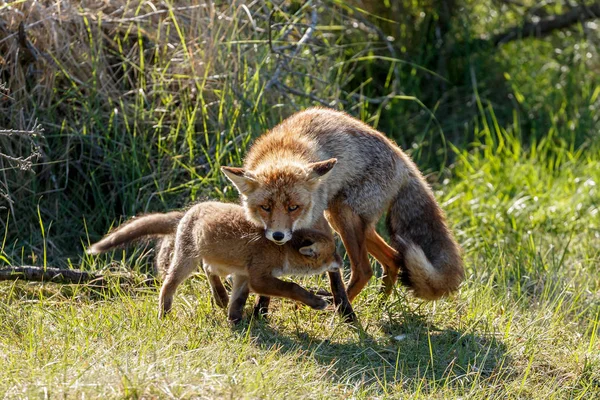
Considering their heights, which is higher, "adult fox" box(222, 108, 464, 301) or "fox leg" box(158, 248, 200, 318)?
"adult fox" box(222, 108, 464, 301)

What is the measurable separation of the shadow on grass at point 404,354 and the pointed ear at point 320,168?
97 cm

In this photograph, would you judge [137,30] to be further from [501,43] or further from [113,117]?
[501,43]

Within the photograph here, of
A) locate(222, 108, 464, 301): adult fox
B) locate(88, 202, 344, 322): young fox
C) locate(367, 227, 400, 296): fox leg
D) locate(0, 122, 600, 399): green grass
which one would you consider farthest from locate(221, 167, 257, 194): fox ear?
locate(367, 227, 400, 296): fox leg

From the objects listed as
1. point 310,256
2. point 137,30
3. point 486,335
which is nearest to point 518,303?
point 486,335

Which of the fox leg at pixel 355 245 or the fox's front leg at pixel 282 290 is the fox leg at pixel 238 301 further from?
the fox leg at pixel 355 245

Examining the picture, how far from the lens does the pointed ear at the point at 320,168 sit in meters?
5.42

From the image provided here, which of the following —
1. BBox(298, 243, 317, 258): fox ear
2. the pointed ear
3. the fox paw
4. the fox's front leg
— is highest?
the pointed ear

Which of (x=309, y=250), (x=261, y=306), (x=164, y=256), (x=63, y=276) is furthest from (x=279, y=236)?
(x=63, y=276)

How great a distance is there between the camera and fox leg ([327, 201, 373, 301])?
580 cm

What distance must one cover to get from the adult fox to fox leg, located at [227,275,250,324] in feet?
1.28

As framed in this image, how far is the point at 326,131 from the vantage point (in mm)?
6051

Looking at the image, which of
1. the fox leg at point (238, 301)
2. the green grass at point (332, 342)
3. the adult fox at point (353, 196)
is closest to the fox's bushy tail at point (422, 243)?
the adult fox at point (353, 196)

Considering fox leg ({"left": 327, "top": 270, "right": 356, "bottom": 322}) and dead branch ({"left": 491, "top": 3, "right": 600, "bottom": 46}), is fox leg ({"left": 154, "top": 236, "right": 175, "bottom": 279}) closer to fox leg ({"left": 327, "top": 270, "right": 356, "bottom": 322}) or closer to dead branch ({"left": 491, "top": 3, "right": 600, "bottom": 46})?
fox leg ({"left": 327, "top": 270, "right": 356, "bottom": 322})

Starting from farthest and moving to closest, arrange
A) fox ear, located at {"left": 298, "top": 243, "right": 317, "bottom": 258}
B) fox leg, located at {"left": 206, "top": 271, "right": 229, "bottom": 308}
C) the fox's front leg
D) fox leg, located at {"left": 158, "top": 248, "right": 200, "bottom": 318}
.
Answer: fox leg, located at {"left": 206, "top": 271, "right": 229, "bottom": 308} < fox leg, located at {"left": 158, "top": 248, "right": 200, "bottom": 318} < fox ear, located at {"left": 298, "top": 243, "right": 317, "bottom": 258} < the fox's front leg
